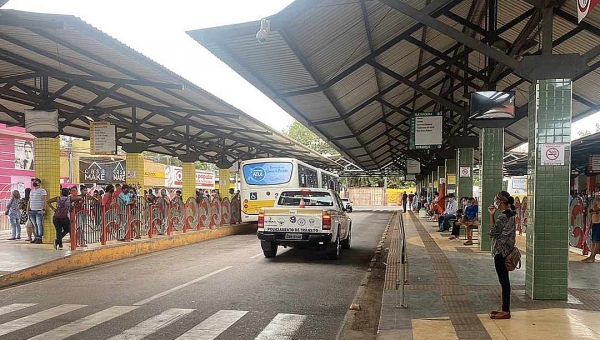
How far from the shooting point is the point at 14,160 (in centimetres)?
2952

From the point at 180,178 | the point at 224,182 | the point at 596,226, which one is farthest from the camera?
the point at 180,178

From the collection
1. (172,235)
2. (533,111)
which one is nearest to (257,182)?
(172,235)

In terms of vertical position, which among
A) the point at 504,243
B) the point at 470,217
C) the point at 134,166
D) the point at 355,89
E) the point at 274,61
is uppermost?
the point at 355,89

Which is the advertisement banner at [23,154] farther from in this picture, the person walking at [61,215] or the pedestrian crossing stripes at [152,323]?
the pedestrian crossing stripes at [152,323]

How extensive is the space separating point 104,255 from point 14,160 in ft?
64.5

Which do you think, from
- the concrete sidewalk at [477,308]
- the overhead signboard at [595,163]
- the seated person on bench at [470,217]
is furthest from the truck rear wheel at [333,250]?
the overhead signboard at [595,163]

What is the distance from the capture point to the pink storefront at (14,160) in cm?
2842

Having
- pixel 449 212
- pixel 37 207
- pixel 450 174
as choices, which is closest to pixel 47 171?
pixel 37 207

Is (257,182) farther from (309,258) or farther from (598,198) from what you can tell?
(598,198)

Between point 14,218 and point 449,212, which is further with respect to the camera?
point 449,212

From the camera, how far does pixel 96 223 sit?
47.4ft

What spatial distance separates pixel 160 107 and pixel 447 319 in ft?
42.2

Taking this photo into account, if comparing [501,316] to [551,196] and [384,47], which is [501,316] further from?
[384,47]

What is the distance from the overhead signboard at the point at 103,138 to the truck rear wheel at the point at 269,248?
6.33 metres
